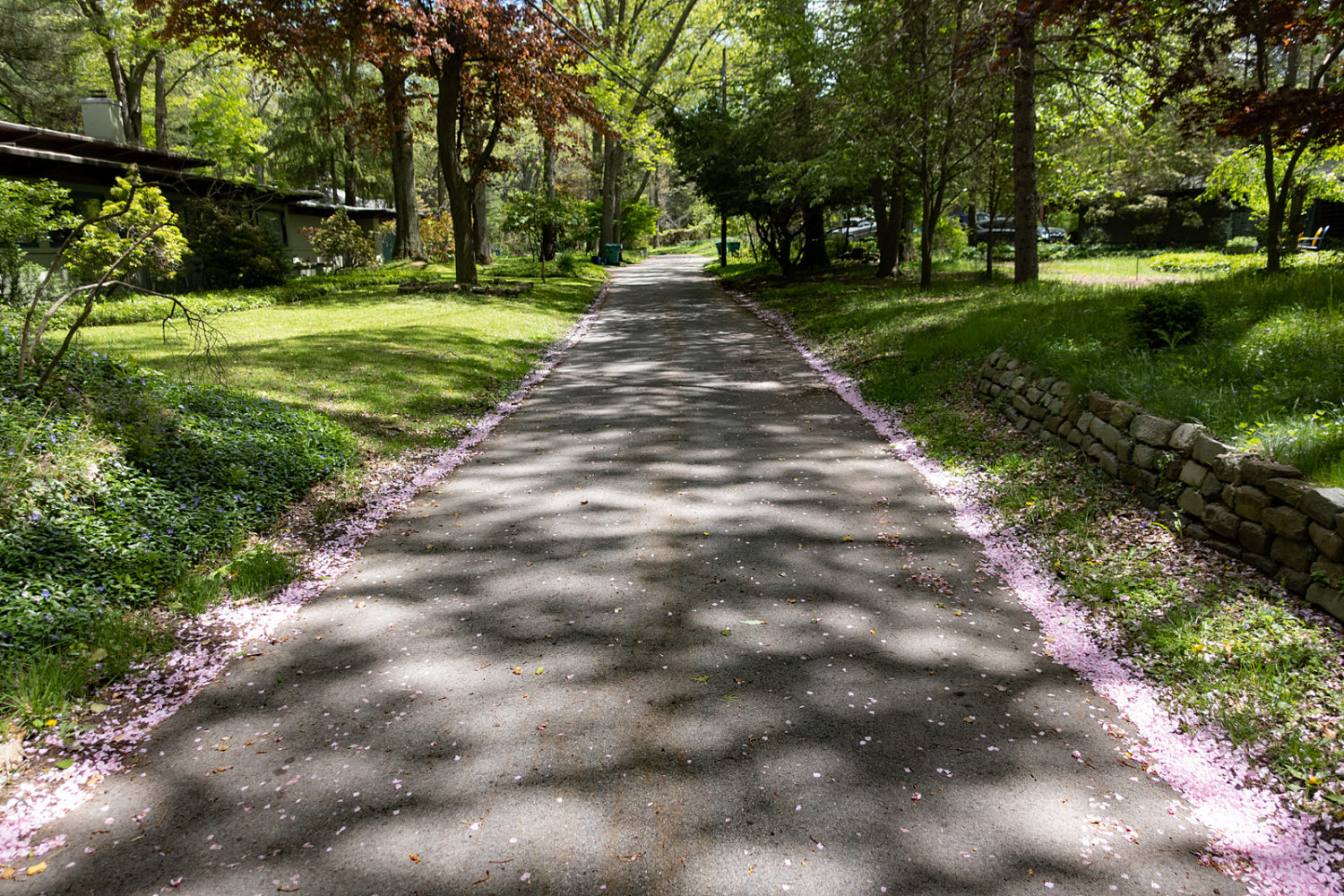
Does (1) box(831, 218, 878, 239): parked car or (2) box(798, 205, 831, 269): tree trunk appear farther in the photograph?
(1) box(831, 218, 878, 239): parked car

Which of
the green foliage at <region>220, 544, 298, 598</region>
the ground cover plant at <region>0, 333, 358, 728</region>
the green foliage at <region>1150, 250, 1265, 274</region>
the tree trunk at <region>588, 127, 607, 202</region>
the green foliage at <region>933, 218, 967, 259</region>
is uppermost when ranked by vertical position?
the tree trunk at <region>588, 127, 607, 202</region>

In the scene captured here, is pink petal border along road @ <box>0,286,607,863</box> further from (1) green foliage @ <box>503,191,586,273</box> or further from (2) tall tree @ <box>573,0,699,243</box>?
→ (2) tall tree @ <box>573,0,699,243</box>

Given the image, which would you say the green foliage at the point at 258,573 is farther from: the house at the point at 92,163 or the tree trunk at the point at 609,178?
the tree trunk at the point at 609,178

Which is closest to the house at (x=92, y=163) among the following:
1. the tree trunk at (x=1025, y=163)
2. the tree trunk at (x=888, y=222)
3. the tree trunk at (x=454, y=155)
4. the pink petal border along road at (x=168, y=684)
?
the tree trunk at (x=454, y=155)

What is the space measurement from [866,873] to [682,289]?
2520 cm

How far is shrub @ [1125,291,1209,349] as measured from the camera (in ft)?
22.7

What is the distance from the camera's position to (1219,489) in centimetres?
448

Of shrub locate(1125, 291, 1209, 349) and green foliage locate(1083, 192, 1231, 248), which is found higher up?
green foliage locate(1083, 192, 1231, 248)

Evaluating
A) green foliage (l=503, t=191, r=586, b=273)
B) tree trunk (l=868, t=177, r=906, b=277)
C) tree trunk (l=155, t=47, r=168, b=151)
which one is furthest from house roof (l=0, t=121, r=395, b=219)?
tree trunk (l=155, t=47, r=168, b=151)

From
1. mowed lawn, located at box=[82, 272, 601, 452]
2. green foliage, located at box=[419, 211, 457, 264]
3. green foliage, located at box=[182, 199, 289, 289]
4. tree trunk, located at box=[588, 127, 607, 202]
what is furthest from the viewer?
tree trunk, located at box=[588, 127, 607, 202]

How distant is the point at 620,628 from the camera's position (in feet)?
13.2

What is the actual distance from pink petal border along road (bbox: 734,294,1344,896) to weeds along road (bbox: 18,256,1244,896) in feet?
0.41

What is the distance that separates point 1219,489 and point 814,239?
2222 cm

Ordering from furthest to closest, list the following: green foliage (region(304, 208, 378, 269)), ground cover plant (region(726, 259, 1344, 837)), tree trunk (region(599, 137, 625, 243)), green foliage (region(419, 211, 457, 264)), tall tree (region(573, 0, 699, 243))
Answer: tree trunk (region(599, 137, 625, 243)), green foliage (region(419, 211, 457, 264)), tall tree (region(573, 0, 699, 243)), green foliage (region(304, 208, 378, 269)), ground cover plant (region(726, 259, 1344, 837))
